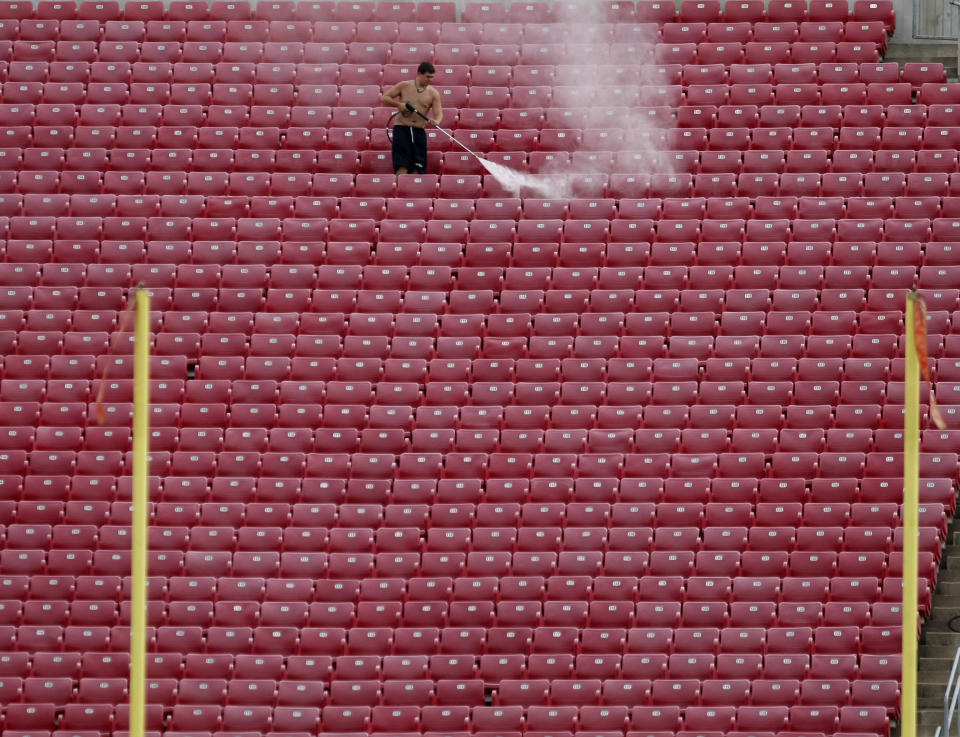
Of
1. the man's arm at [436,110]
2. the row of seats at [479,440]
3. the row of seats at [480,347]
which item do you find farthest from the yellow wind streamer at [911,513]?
the man's arm at [436,110]

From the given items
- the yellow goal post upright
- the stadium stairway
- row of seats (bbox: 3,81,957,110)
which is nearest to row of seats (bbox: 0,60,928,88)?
row of seats (bbox: 3,81,957,110)

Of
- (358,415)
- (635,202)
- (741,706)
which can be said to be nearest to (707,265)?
(635,202)

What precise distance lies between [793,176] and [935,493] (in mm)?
4403

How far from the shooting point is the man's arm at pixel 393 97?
837 inches


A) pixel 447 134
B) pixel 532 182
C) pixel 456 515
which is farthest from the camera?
pixel 447 134

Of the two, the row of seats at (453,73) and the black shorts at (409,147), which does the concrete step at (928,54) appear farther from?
the black shorts at (409,147)

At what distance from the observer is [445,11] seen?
77.7ft

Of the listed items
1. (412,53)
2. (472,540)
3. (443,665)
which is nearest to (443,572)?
(472,540)

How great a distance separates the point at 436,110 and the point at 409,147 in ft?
1.61

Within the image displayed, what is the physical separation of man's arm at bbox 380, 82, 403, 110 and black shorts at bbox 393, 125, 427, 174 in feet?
0.77

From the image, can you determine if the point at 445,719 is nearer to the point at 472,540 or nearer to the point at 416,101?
the point at 472,540

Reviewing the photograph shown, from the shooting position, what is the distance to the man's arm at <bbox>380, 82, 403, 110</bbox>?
69.8 ft

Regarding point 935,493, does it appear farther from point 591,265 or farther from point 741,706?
point 591,265

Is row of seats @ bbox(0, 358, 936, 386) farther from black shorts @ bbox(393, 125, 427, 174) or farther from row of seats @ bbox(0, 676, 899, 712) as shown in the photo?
row of seats @ bbox(0, 676, 899, 712)
